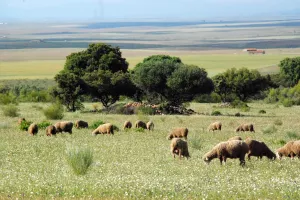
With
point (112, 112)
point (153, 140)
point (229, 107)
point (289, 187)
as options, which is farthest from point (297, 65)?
point (289, 187)

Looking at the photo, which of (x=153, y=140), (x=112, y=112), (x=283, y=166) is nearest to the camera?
(x=283, y=166)

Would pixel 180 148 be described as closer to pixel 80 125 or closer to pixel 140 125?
pixel 140 125

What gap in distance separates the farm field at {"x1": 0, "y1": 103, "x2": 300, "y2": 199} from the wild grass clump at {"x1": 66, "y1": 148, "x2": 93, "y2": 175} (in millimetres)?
287

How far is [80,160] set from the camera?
1827 centimetres

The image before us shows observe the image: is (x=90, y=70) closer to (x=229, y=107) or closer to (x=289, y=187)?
(x=229, y=107)

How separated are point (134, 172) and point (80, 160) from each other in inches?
63.6

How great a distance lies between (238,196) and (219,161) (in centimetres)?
756

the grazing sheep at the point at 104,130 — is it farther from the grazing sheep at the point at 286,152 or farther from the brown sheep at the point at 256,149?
the brown sheep at the point at 256,149

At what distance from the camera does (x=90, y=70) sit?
6819 cm

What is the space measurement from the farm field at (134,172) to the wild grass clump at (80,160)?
11.3 inches

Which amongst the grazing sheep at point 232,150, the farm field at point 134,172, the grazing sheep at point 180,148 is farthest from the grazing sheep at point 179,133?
the grazing sheep at point 232,150

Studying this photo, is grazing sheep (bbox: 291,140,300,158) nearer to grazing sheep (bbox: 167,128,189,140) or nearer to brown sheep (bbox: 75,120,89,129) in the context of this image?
grazing sheep (bbox: 167,128,189,140)

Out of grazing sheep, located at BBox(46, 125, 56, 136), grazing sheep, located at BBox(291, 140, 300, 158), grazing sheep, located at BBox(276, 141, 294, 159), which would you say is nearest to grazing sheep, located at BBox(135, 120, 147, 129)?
grazing sheep, located at BBox(46, 125, 56, 136)

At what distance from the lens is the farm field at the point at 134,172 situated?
1382 centimetres
